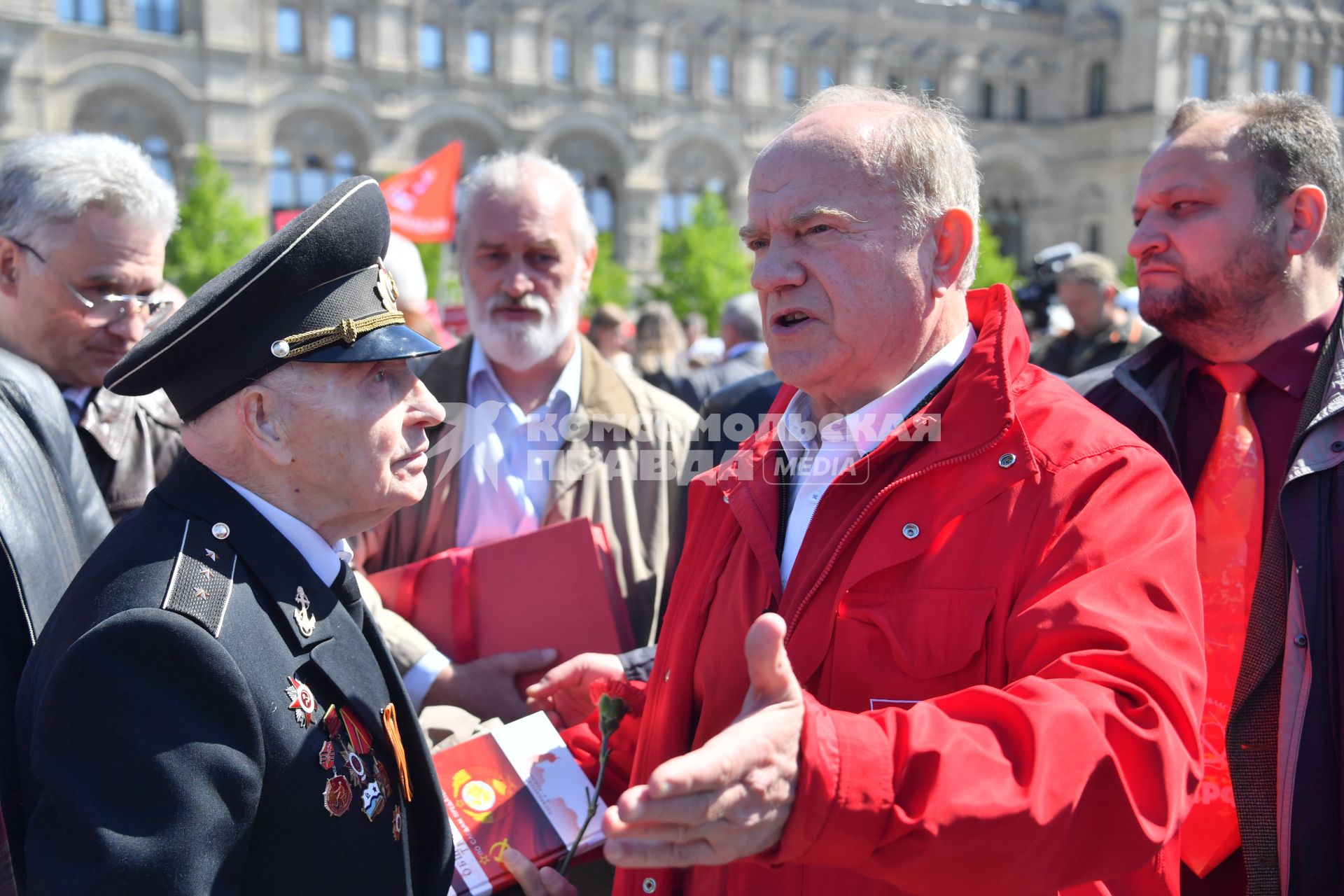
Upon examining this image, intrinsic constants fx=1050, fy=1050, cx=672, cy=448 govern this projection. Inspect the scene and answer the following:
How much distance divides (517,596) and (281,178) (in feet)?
118

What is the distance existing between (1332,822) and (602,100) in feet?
126

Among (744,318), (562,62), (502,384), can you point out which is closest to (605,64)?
(562,62)

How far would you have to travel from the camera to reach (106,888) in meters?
1.61

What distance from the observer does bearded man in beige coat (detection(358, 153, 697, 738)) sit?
3.62m

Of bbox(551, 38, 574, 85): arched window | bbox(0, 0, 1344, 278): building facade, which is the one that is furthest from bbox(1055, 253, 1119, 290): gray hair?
bbox(551, 38, 574, 85): arched window

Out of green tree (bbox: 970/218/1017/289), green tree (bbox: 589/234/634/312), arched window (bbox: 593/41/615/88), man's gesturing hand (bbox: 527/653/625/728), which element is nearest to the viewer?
man's gesturing hand (bbox: 527/653/625/728)

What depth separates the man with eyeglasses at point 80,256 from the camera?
119 inches

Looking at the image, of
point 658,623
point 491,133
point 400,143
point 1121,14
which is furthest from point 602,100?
point 658,623

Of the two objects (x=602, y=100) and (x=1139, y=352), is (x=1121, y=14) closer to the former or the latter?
(x=602, y=100)

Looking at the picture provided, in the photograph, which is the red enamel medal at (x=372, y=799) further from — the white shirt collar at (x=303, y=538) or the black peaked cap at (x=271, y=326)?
the black peaked cap at (x=271, y=326)

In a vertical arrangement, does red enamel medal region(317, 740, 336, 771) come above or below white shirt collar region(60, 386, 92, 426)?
below

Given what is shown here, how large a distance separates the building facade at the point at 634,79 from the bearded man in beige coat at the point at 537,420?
31209mm

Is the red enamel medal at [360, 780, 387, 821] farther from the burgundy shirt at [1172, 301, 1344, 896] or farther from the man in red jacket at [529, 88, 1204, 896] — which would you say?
the burgundy shirt at [1172, 301, 1344, 896]

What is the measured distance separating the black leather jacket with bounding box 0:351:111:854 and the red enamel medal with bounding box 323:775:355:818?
2.06 feet
